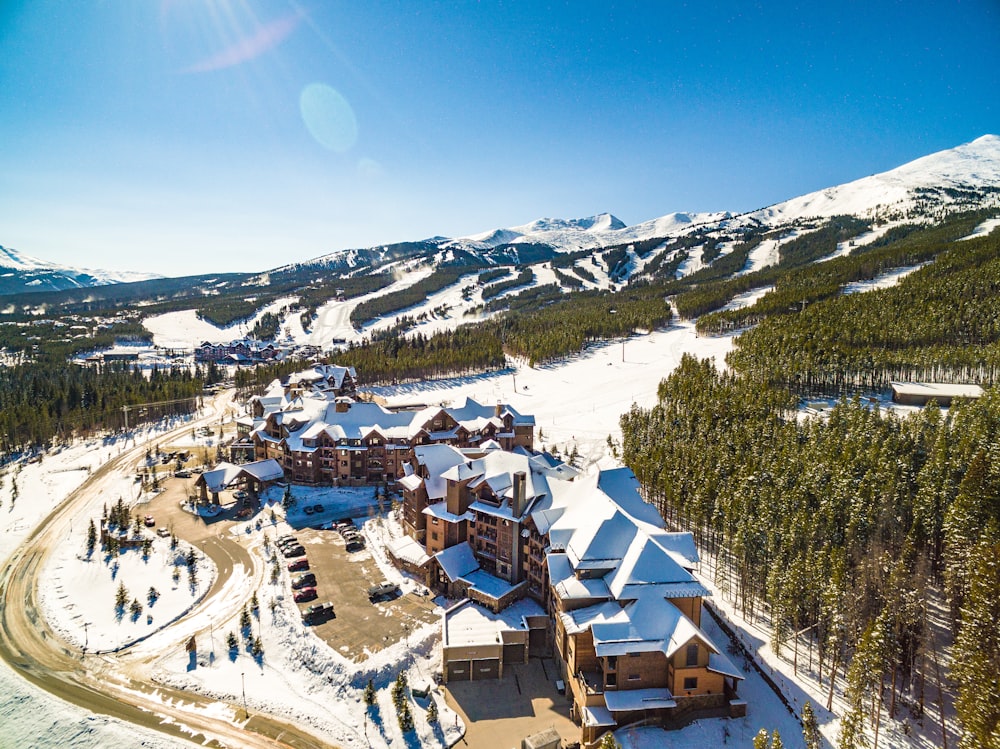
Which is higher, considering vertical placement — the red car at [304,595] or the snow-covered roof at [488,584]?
the snow-covered roof at [488,584]

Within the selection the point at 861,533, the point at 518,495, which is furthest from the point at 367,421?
the point at 861,533

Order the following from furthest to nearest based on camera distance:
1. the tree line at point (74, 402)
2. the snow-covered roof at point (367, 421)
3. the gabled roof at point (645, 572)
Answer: the tree line at point (74, 402)
the snow-covered roof at point (367, 421)
the gabled roof at point (645, 572)

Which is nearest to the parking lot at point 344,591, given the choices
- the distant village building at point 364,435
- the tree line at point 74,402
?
the distant village building at point 364,435

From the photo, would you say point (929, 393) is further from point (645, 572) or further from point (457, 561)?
point (457, 561)

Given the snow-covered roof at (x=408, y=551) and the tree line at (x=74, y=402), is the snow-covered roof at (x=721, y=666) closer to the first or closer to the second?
the snow-covered roof at (x=408, y=551)

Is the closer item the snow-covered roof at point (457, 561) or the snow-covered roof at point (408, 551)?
the snow-covered roof at point (457, 561)

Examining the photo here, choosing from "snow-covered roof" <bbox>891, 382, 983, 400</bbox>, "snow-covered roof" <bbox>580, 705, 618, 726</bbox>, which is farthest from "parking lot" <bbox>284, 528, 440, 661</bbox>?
"snow-covered roof" <bbox>891, 382, 983, 400</bbox>

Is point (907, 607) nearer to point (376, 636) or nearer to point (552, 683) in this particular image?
point (552, 683)
